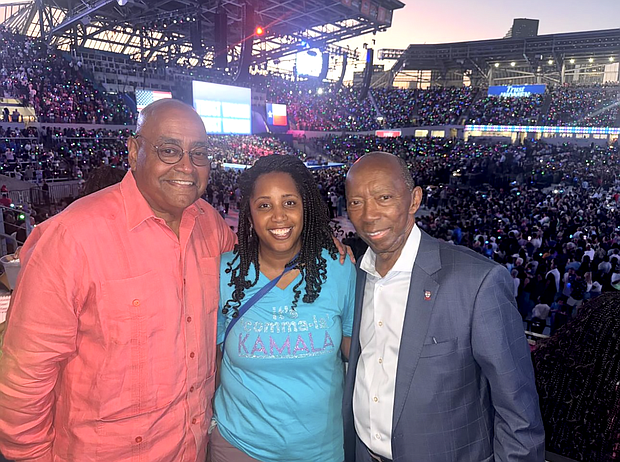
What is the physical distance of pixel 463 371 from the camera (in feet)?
5.58

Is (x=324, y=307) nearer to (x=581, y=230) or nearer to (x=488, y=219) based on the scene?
(x=581, y=230)

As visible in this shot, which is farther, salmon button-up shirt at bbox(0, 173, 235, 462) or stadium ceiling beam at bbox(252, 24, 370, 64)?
stadium ceiling beam at bbox(252, 24, 370, 64)

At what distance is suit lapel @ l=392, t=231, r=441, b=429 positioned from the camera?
5.62ft

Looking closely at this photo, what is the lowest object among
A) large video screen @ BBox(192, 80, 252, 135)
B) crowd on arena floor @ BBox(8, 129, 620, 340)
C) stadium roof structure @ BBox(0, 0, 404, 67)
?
crowd on arena floor @ BBox(8, 129, 620, 340)

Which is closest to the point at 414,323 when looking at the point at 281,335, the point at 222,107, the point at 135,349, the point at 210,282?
the point at 281,335

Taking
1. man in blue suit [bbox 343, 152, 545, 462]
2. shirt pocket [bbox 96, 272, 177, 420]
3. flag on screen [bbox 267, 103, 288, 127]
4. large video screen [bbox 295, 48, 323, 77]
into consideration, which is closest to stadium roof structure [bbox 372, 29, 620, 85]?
large video screen [bbox 295, 48, 323, 77]

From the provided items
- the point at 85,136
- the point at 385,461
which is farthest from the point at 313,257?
the point at 85,136

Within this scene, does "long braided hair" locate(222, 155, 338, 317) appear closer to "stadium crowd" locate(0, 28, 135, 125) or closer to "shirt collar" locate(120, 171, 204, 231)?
"shirt collar" locate(120, 171, 204, 231)

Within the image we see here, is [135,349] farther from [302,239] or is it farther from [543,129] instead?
[543,129]

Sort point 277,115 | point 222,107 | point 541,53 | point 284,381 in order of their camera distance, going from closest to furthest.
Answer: point 284,381, point 222,107, point 277,115, point 541,53

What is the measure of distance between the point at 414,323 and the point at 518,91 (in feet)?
156

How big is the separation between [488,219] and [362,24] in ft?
89.6

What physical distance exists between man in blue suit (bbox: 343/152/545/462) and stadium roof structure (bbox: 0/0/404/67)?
22.8 meters

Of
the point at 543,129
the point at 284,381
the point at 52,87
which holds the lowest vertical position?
the point at 284,381
